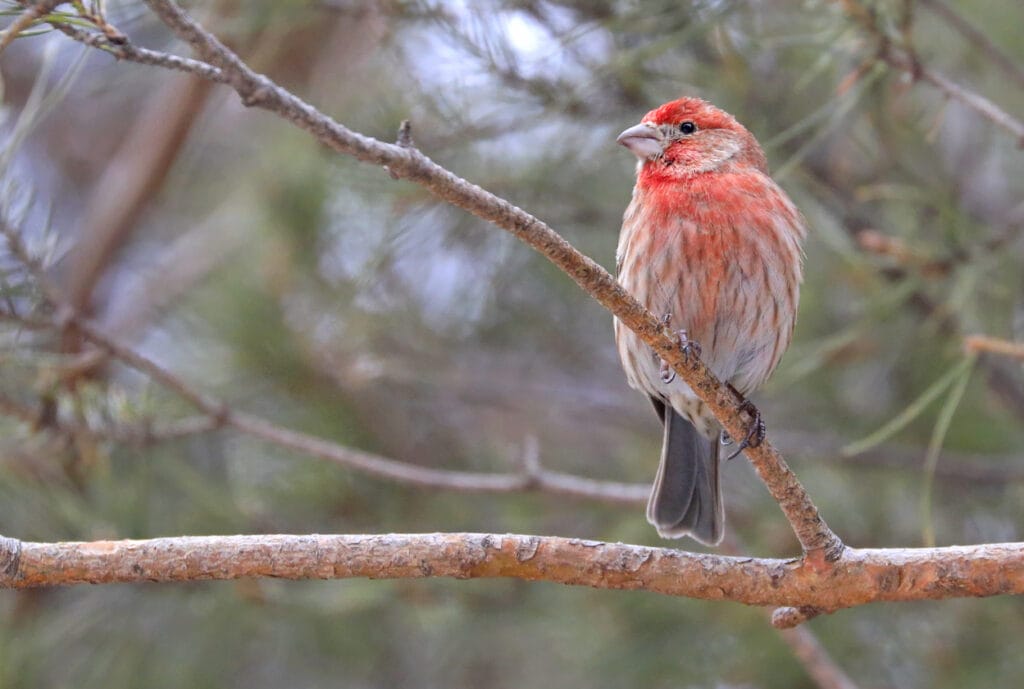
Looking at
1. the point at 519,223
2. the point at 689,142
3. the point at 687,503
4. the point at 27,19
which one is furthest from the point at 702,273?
the point at 27,19

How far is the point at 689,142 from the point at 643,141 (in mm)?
137

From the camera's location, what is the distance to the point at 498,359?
16.6 ft

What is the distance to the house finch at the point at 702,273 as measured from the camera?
3.17m

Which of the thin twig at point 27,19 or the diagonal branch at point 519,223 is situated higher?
the thin twig at point 27,19

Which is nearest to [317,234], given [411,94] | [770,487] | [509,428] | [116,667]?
[411,94]

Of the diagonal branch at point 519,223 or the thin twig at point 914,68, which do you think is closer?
the diagonal branch at point 519,223

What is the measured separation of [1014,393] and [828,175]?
37.2 inches

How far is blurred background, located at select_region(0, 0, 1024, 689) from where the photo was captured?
11.8 ft

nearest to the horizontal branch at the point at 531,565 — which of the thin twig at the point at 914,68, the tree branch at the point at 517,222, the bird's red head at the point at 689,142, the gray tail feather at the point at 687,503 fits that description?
the tree branch at the point at 517,222

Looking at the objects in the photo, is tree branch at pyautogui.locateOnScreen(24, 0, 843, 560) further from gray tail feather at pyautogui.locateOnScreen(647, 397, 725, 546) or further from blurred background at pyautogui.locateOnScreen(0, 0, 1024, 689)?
blurred background at pyautogui.locateOnScreen(0, 0, 1024, 689)

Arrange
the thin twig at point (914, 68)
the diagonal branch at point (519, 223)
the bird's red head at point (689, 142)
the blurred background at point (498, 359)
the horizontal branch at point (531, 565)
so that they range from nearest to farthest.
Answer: the diagonal branch at point (519, 223) < the horizontal branch at point (531, 565) < the thin twig at point (914, 68) < the bird's red head at point (689, 142) < the blurred background at point (498, 359)

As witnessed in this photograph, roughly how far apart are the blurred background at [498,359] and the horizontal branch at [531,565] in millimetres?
901

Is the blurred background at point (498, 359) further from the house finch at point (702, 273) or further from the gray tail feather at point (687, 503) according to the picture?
the gray tail feather at point (687, 503)

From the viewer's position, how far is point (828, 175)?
4137 millimetres
